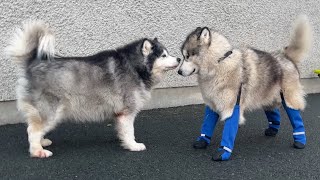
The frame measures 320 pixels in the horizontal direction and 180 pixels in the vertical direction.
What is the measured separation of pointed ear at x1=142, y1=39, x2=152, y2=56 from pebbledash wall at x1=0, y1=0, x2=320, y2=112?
4.90 feet

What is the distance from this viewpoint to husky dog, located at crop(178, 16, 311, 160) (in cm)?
413

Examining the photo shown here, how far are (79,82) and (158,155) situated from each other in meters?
1.27

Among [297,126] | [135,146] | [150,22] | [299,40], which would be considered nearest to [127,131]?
[135,146]

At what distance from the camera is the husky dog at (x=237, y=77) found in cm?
413

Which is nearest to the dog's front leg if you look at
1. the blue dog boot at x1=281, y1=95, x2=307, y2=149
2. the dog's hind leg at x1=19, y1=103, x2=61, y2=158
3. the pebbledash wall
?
the dog's hind leg at x1=19, y1=103, x2=61, y2=158

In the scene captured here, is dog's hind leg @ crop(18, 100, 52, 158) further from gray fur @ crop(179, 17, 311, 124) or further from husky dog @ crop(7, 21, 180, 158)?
gray fur @ crop(179, 17, 311, 124)

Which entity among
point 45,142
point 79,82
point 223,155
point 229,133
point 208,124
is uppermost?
point 79,82

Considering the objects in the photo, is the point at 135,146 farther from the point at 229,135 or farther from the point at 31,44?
the point at 31,44

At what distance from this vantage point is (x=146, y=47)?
14.7ft

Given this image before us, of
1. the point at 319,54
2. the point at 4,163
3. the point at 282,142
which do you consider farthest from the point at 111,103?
the point at 319,54

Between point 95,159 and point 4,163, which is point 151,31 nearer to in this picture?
point 95,159

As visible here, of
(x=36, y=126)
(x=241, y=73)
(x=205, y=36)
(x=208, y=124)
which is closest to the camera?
(x=36, y=126)

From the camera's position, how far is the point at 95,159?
4070 millimetres

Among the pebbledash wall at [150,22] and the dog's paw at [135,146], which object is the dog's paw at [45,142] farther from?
the pebbledash wall at [150,22]
